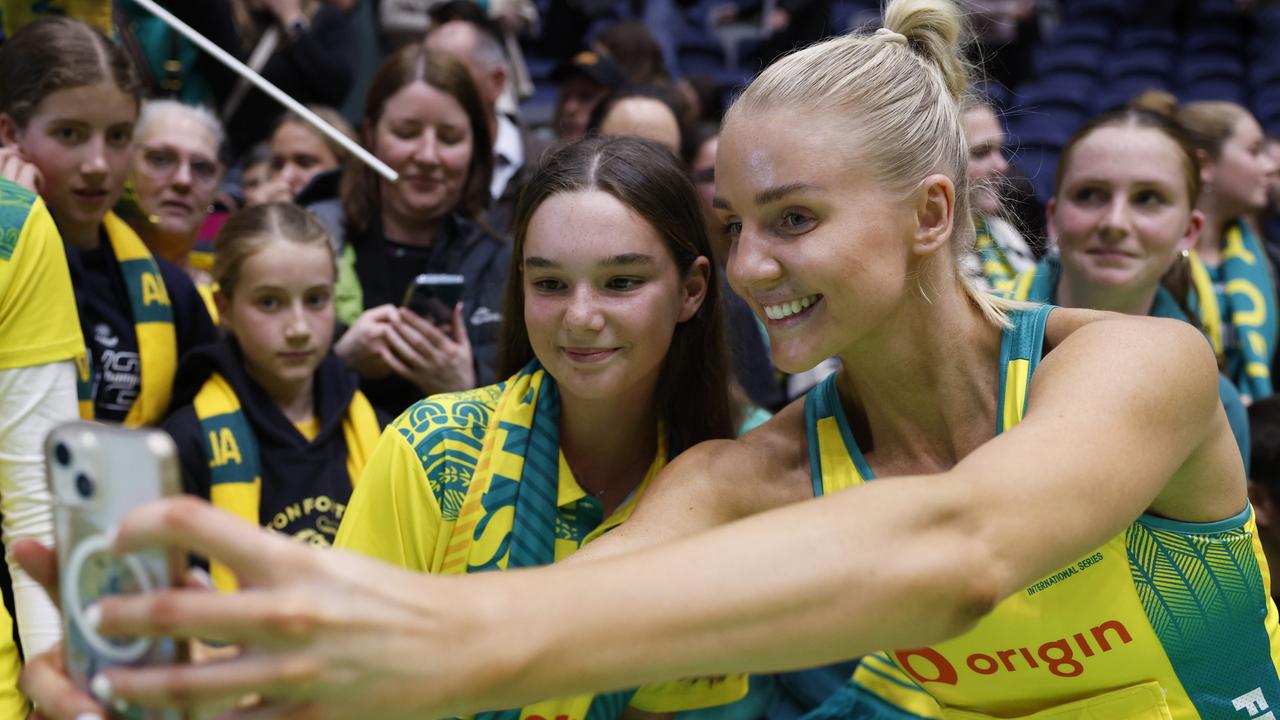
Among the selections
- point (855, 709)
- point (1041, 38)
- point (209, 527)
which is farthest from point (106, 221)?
point (1041, 38)

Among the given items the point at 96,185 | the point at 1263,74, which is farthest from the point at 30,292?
the point at 1263,74

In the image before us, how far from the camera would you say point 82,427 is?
3.27 ft

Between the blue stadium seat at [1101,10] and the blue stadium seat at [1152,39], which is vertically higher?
the blue stadium seat at [1101,10]

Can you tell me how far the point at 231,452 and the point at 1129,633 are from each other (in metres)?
1.86

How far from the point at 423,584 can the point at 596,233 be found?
1350mm

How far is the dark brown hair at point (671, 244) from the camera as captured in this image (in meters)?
2.35

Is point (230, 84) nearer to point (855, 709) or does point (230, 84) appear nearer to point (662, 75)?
point (662, 75)

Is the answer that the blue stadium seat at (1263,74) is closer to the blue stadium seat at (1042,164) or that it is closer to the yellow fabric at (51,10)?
the blue stadium seat at (1042,164)

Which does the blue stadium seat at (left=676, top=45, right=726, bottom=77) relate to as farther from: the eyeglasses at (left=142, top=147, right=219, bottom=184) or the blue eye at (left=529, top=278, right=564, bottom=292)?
the blue eye at (left=529, top=278, right=564, bottom=292)

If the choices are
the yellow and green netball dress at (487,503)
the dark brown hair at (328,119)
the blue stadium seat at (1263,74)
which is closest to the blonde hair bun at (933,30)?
the yellow and green netball dress at (487,503)

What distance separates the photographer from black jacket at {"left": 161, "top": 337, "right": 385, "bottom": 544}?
2.75 m

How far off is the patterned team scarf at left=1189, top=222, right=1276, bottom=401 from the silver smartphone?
3.48m

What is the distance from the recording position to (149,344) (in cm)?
281

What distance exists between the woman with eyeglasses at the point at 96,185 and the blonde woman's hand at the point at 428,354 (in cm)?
52
